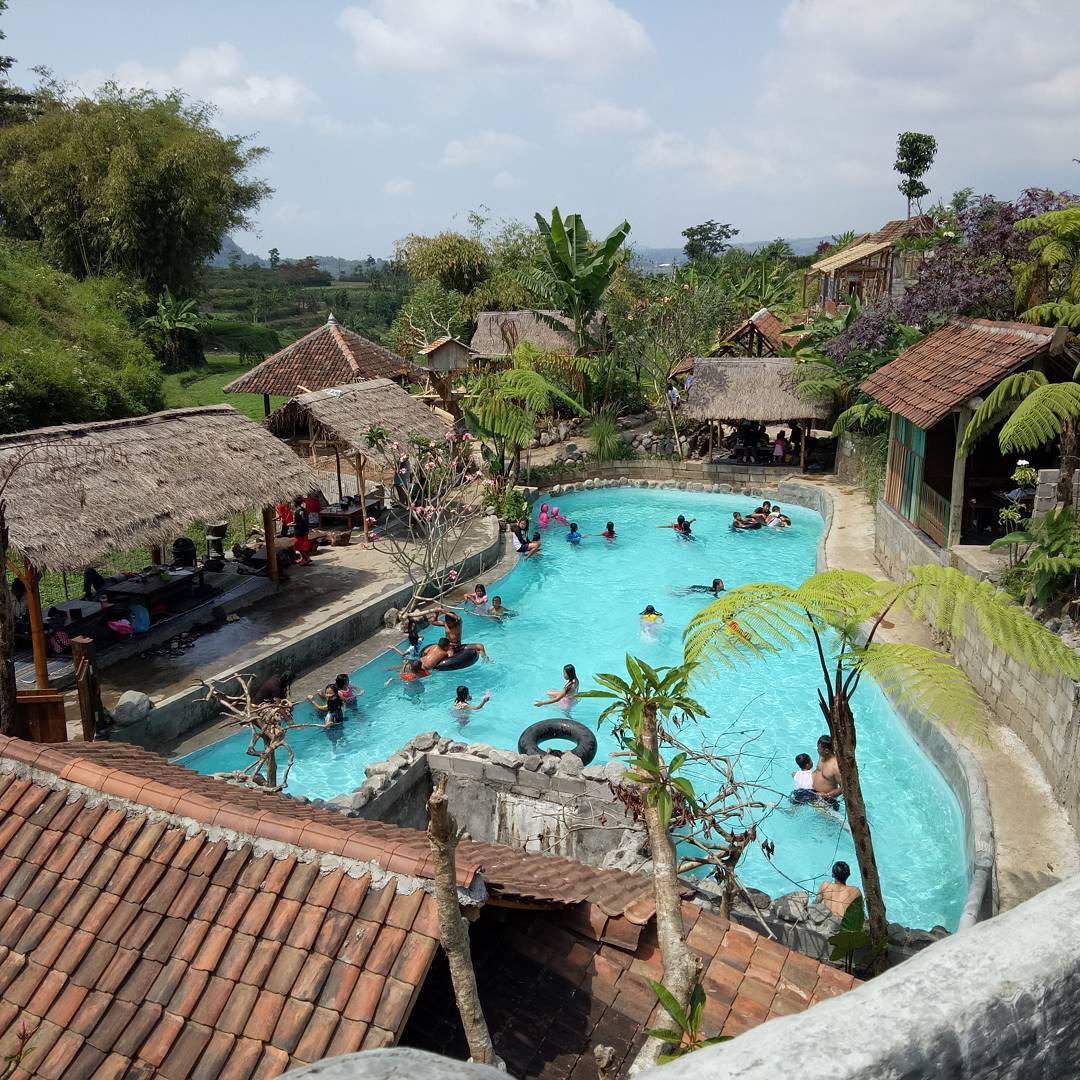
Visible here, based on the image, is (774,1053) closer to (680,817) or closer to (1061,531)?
(680,817)

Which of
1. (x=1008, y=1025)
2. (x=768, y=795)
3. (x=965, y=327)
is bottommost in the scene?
(x=768, y=795)

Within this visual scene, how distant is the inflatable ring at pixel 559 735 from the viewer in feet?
39.4

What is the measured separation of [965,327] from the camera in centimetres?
1633

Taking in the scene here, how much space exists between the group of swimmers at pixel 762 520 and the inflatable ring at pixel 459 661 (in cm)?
994

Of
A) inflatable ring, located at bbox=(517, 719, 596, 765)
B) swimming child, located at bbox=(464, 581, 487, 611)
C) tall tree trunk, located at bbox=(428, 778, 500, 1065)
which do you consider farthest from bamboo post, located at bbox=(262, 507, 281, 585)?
tall tree trunk, located at bbox=(428, 778, 500, 1065)

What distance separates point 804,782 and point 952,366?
752 centimetres

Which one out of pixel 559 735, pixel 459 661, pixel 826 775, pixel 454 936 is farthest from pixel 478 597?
pixel 454 936

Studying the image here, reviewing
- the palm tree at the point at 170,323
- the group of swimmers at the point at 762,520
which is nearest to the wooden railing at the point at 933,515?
the group of swimmers at the point at 762,520

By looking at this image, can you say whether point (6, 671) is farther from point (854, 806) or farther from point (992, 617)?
point (992, 617)

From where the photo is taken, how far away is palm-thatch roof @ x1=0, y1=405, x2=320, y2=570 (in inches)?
480

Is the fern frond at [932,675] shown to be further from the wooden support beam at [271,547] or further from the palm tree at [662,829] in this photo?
the wooden support beam at [271,547]

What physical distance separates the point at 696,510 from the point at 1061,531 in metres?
15.4

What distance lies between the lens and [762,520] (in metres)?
23.5

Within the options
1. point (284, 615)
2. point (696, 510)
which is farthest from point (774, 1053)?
point (696, 510)
